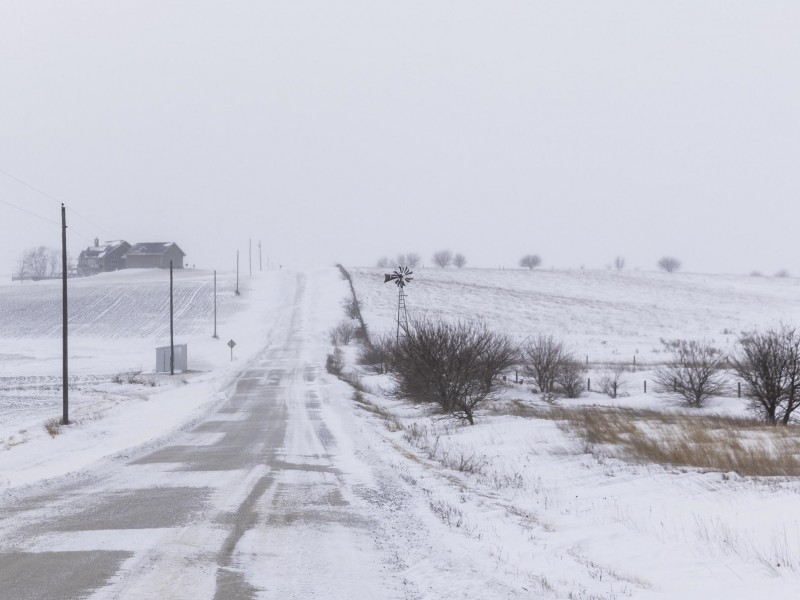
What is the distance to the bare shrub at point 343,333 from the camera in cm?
7094

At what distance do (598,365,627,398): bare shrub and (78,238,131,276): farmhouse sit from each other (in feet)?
415

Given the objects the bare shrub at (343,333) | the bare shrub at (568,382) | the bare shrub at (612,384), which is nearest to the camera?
the bare shrub at (612,384)

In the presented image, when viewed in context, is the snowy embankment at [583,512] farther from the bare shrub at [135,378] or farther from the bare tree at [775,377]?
the bare shrub at [135,378]

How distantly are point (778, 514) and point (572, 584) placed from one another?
3991mm

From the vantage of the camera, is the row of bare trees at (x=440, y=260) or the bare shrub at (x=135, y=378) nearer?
the bare shrub at (x=135, y=378)

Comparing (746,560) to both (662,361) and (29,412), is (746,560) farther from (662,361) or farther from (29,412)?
(662,361)

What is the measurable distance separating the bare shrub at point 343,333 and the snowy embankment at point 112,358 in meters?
7.55

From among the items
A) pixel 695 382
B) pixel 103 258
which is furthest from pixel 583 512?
pixel 103 258

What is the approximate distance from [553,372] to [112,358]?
40114 mm

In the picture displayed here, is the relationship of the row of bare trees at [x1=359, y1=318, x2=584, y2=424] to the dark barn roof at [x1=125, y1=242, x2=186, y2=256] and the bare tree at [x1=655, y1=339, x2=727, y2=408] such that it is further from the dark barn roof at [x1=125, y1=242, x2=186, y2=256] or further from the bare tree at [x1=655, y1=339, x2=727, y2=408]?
the dark barn roof at [x1=125, y1=242, x2=186, y2=256]

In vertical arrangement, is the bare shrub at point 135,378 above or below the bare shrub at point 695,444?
below

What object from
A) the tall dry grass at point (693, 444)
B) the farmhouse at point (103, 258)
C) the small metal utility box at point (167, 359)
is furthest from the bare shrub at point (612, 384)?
the farmhouse at point (103, 258)

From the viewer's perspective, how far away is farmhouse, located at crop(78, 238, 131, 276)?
15012 centimetres

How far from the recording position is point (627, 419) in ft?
76.6
